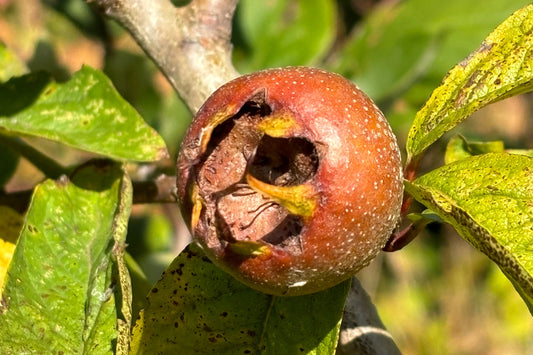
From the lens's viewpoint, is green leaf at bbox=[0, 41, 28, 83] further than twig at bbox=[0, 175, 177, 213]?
Yes

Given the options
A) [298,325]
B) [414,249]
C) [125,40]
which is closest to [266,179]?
[298,325]

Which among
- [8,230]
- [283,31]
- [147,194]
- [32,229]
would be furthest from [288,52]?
[32,229]

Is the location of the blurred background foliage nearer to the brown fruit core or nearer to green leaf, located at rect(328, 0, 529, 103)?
green leaf, located at rect(328, 0, 529, 103)

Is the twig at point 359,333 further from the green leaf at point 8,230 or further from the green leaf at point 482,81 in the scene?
the green leaf at point 8,230

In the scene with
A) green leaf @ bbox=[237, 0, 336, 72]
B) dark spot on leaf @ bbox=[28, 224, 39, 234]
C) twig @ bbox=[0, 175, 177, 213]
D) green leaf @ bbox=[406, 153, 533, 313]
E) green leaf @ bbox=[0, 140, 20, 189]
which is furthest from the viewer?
green leaf @ bbox=[237, 0, 336, 72]

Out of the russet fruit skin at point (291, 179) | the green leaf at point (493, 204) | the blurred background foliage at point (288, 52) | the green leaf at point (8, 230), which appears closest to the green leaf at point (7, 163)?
the blurred background foliage at point (288, 52)

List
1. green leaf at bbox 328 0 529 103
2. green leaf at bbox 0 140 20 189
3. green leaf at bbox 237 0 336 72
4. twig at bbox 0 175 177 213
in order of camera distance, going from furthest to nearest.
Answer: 1. green leaf at bbox 237 0 336 72
2. green leaf at bbox 328 0 529 103
3. green leaf at bbox 0 140 20 189
4. twig at bbox 0 175 177 213

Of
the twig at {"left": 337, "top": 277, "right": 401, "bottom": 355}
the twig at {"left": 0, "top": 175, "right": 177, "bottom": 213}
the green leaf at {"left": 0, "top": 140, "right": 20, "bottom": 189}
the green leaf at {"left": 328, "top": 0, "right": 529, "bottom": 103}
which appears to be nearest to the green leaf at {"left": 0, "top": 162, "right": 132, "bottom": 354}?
the twig at {"left": 0, "top": 175, "right": 177, "bottom": 213}

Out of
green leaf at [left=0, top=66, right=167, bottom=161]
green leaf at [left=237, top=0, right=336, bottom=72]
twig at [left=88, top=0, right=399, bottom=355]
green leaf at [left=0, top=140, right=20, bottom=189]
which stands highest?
twig at [left=88, top=0, right=399, bottom=355]
